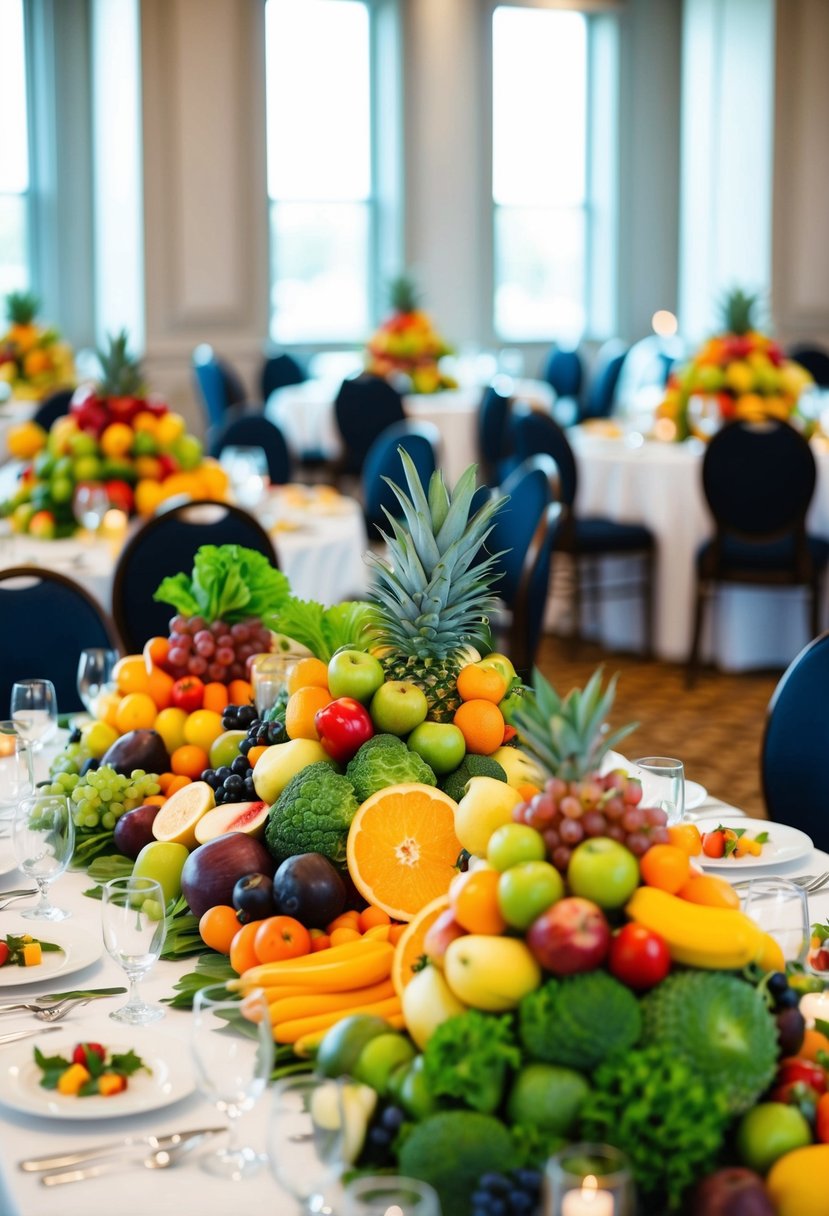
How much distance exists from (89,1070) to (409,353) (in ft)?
23.0

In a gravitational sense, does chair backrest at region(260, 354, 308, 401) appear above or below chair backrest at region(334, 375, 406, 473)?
above

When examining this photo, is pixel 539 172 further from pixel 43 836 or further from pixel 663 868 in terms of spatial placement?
pixel 663 868

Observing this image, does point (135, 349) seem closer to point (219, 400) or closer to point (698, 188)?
point (219, 400)

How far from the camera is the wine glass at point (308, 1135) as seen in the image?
106 cm

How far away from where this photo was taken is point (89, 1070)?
1.36 m

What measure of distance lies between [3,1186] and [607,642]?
5.73m

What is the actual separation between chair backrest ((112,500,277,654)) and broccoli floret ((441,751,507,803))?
5.91ft

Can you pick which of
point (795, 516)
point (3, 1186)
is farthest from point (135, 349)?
point (3, 1186)

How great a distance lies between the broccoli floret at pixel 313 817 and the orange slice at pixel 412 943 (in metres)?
0.25

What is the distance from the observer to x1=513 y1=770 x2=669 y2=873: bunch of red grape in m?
1.28

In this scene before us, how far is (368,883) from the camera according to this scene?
1645mm

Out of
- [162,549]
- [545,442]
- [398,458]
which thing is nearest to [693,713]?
[545,442]

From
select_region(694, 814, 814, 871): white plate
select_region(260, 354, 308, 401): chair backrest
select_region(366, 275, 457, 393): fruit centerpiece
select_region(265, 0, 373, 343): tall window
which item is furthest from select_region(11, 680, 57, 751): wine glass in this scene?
select_region(265, 0, 373, 343): tall window

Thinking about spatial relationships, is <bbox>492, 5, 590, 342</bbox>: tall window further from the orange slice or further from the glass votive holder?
the glass votive holder
